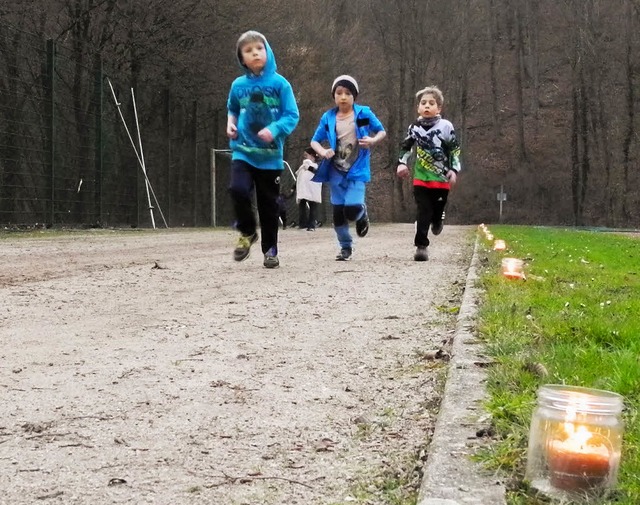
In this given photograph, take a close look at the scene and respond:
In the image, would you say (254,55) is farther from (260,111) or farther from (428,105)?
(428,105)

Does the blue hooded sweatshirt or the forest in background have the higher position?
the forest in background

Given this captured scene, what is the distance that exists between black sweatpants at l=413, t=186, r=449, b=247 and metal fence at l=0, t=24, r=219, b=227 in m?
8.00

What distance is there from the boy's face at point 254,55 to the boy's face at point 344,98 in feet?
4.28

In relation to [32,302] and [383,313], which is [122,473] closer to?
[383,313]

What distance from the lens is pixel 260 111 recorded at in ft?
25.0

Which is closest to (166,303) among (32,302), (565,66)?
(32,302)

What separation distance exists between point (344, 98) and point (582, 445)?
722 cm

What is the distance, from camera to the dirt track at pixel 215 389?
2033 mm

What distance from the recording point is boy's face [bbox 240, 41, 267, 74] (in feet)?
24.5

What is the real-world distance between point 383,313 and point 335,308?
1.02 feet

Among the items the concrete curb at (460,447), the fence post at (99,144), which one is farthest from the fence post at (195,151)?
the concrete curb at (460,447)

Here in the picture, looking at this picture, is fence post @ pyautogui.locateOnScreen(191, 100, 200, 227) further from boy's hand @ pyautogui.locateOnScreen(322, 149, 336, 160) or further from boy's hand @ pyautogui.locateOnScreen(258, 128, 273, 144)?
boy's hand @ pyautogui.locateOnScreen(258, 128, 273, 144)

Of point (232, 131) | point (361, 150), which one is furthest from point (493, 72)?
point (232, 131)

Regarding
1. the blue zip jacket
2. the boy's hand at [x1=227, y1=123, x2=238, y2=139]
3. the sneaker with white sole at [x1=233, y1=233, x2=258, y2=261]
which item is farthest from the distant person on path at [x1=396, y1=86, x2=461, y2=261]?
the boy's hand at [x1=227, y1=123, x2=238, y2=139]
